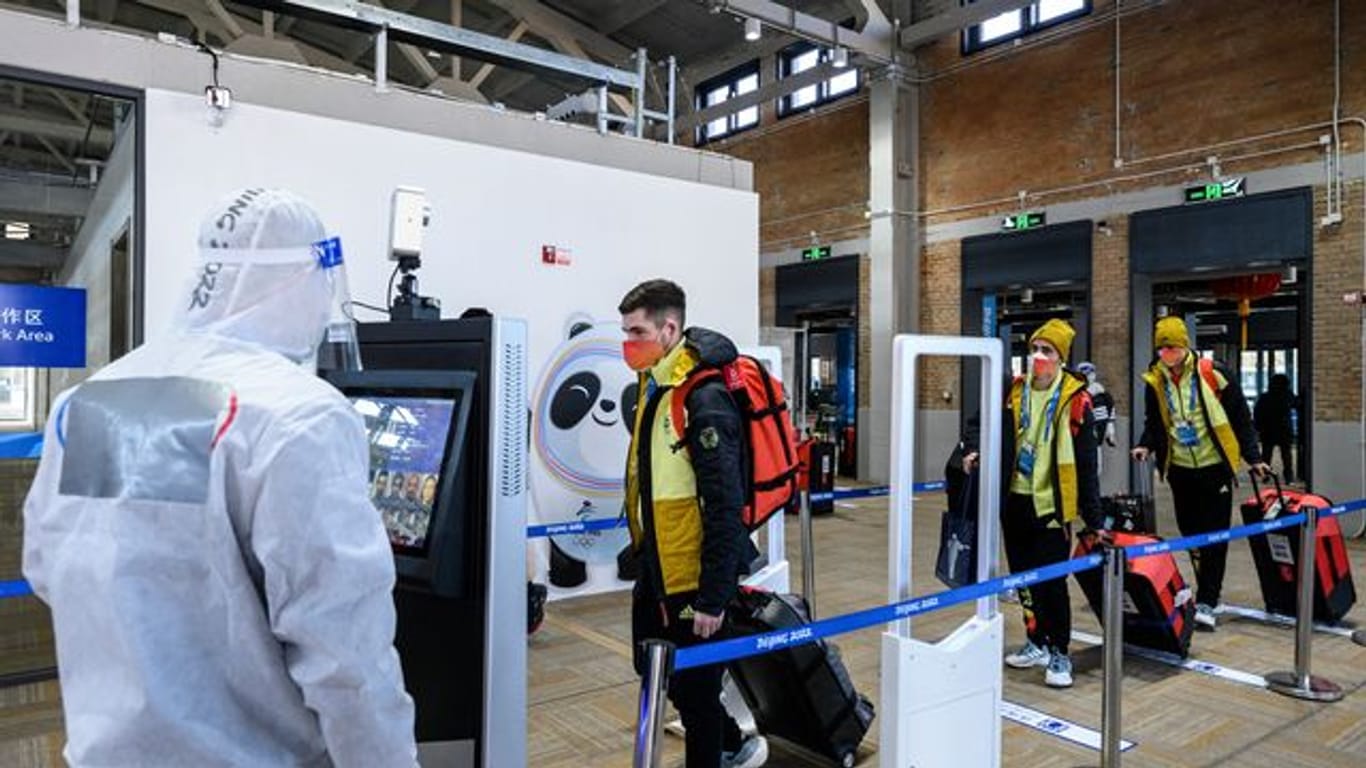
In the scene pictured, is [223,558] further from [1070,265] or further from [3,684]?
[1070,265]

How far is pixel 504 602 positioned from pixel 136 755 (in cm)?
71

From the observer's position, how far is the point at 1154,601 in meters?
4.17

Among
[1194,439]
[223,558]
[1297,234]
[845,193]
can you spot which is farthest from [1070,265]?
[223,558]

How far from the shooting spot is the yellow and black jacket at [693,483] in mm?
2330

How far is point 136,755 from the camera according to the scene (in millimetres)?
1117

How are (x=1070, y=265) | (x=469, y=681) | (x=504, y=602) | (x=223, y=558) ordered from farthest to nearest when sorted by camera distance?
(x=1070, y=265) < (x=469, y=681) < (x=504, y=602) < (x=223, y=558)

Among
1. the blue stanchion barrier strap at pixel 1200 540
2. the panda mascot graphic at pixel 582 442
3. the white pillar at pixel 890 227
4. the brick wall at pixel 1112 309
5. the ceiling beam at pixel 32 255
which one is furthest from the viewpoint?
the white pillar at pixel 890 227

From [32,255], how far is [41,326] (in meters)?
4.13

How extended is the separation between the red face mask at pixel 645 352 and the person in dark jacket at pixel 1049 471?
171 cm

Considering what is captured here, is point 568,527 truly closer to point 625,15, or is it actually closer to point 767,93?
point 767,93

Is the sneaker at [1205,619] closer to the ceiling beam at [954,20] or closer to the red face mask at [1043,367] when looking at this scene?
the red face mask at [1043,367]

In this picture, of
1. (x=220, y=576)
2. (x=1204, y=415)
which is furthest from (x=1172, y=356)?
(x=220, y=576)

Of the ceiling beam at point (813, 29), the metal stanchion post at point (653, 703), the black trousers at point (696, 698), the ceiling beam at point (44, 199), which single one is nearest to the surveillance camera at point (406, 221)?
the black trousers at point (696, 698)

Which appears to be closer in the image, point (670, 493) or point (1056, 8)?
point (670, 493)
